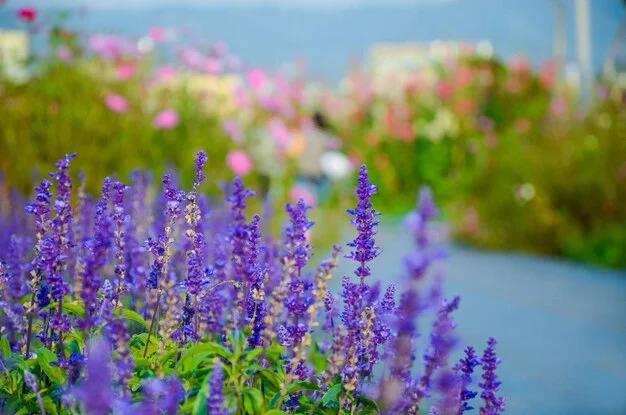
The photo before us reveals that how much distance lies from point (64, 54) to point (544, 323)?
5000 millimetres

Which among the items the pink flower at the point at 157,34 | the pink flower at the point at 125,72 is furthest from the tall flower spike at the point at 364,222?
the pink flower at the point at 157,34

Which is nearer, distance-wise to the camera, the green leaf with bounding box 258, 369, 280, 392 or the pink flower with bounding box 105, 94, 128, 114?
the green leaf with bounding box 258, 369, 280, 392

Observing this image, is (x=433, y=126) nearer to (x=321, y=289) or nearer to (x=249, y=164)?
(x=249, y=164)

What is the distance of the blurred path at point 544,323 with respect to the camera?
4.89 metres

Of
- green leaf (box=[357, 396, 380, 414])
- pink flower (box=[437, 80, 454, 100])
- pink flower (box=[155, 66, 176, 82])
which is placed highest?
pink flower (box=[437, 80, 454, 100])

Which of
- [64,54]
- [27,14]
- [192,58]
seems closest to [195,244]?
[27,14]

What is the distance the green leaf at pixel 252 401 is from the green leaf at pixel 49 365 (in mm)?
459

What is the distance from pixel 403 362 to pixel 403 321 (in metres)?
0.17

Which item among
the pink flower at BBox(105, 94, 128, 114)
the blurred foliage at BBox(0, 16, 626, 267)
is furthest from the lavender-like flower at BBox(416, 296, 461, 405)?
the pink flower at BBox(105, 94, 128, 114)

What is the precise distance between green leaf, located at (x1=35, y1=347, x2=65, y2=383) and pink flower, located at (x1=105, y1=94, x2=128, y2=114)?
5.77 meters

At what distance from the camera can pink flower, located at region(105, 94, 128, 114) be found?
307 inches

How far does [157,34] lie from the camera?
10.2m

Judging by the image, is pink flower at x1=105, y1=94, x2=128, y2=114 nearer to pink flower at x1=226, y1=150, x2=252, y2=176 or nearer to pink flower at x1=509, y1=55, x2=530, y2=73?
A: pink flower at x1=226, y1=150, x2=252, y2=176

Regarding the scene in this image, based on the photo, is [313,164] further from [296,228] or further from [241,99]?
[296,228]
